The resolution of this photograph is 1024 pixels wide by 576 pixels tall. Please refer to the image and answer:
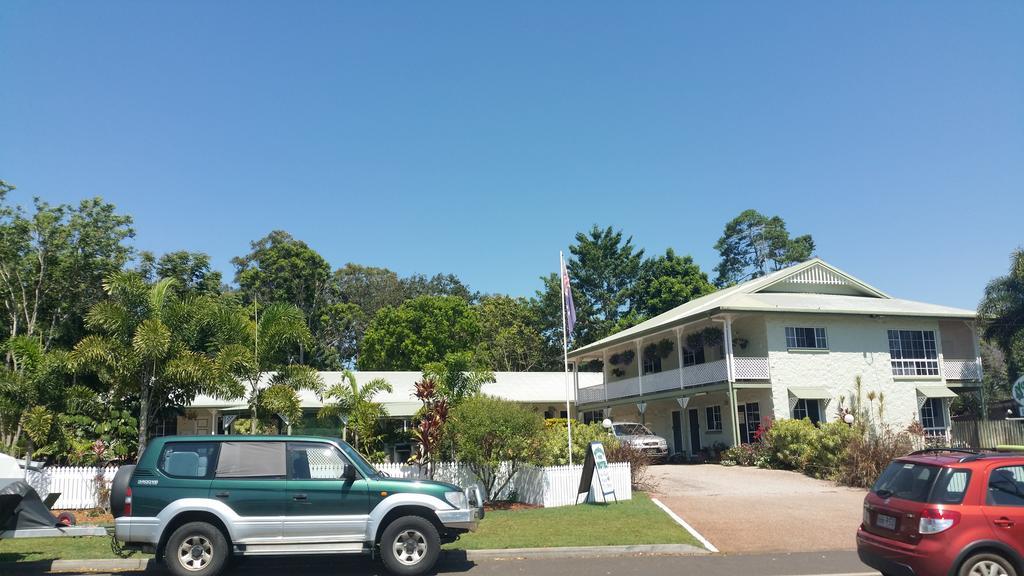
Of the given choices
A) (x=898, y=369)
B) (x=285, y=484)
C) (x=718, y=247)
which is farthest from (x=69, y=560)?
(x=718, y=247)

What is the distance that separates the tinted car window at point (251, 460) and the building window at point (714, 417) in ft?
76.1

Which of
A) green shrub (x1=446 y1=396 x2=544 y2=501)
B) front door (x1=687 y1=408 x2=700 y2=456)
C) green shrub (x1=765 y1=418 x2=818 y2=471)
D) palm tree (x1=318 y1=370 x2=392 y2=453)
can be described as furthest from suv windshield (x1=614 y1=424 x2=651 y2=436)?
green shrub (x1=446 y1=396 x2=544 y2=501)

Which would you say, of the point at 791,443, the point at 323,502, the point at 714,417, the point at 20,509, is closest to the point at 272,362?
the point at 20,509

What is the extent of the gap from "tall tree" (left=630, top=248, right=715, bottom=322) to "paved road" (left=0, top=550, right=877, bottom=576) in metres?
41.3

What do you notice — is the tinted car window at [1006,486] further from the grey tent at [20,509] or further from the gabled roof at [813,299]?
the gabled roof at [813,299]

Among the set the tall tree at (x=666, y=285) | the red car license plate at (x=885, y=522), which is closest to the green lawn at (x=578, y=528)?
the red car license plate at (x=885, y=522)

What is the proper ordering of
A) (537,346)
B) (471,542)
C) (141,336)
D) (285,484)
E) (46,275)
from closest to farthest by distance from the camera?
(285,484) → (471,542) → (141,336) → (46,275) → (537,346)

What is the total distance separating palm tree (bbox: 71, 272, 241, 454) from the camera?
56.7ft

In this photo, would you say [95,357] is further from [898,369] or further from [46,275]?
[898,369]

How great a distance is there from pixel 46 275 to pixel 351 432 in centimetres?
1491

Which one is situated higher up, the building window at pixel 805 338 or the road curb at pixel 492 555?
the building window at pixel 805 338

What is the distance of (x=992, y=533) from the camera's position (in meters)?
7.25

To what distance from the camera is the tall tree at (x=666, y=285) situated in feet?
169

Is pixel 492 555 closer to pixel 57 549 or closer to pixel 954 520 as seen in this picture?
pixel 954 520
